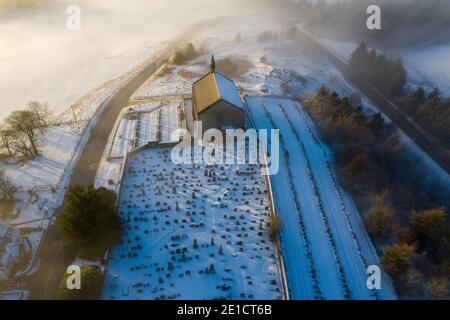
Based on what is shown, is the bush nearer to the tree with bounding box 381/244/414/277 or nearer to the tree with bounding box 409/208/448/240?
the tree with bounding box 381/244/414/277

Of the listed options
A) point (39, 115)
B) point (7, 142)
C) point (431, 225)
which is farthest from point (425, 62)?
point (7, 142)

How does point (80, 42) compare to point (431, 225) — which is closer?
point (431, 225)

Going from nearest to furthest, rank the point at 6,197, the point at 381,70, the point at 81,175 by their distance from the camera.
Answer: the point at 6,197
the point at 81,175
the point at 381,70

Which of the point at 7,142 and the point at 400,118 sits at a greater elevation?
the point at 400,118

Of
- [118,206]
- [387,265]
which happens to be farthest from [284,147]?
[118,206]

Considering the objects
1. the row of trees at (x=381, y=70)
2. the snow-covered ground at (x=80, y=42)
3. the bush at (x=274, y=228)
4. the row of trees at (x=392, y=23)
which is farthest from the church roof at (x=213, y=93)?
the row of trees at (x=392, y=23)

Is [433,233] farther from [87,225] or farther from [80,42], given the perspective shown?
[80,42]

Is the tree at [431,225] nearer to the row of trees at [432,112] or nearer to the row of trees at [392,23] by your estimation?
the row of trees at [432,112]
